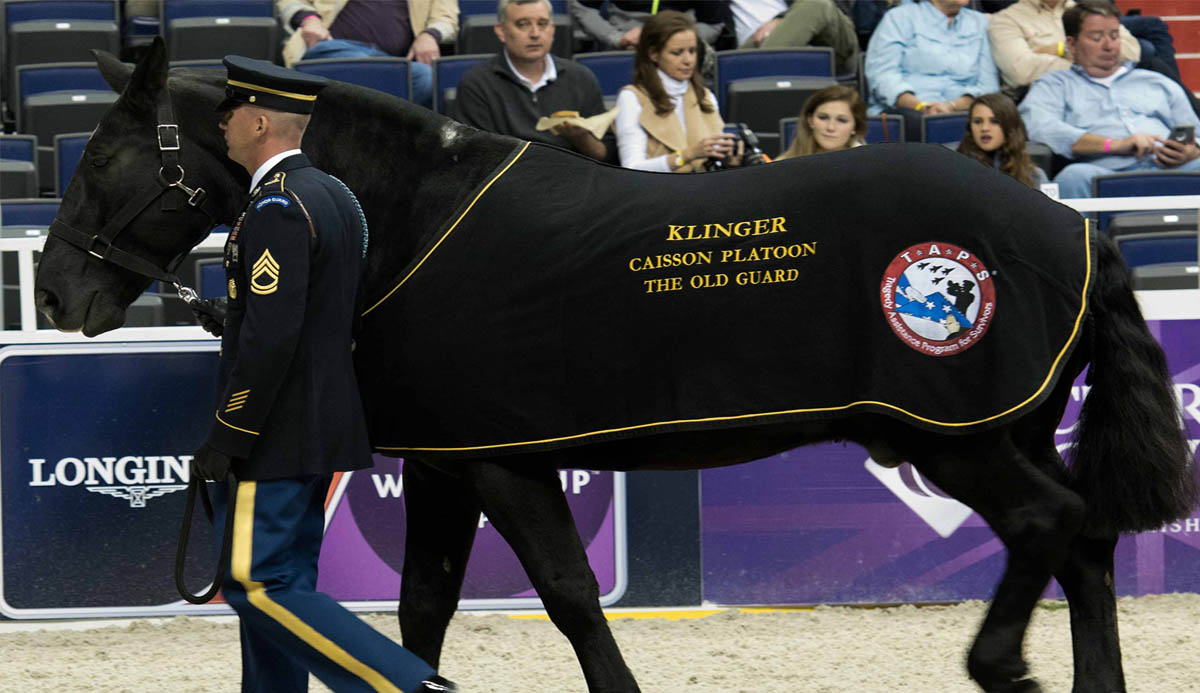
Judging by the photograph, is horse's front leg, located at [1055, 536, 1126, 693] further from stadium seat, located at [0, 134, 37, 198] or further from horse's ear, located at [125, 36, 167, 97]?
stadium seat, located at [0, 134, 37, 198]

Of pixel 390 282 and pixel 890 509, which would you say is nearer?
pixel 390 282

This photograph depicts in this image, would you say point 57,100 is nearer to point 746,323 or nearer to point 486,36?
point 486,36

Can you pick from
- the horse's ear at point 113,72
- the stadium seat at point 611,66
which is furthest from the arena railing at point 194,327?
the stadium seat at point 611,66

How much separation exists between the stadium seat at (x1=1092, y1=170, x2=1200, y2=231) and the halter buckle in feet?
16.3

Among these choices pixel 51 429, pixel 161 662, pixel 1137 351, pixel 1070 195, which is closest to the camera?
pixel 1137 351

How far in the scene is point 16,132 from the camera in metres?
8.75

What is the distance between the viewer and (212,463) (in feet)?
11.3

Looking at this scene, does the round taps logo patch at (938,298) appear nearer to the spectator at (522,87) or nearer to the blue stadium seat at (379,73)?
the spectator at (522,87)

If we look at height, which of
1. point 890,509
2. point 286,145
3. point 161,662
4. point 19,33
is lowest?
point 161,662

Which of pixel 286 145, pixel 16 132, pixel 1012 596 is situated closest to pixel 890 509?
pixel 1012 596

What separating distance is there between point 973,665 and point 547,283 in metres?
1.42

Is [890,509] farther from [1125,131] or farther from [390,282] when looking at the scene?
[1125,131]

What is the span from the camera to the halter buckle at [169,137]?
389 centimetres

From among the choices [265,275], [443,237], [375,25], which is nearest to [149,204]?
[265,275]
